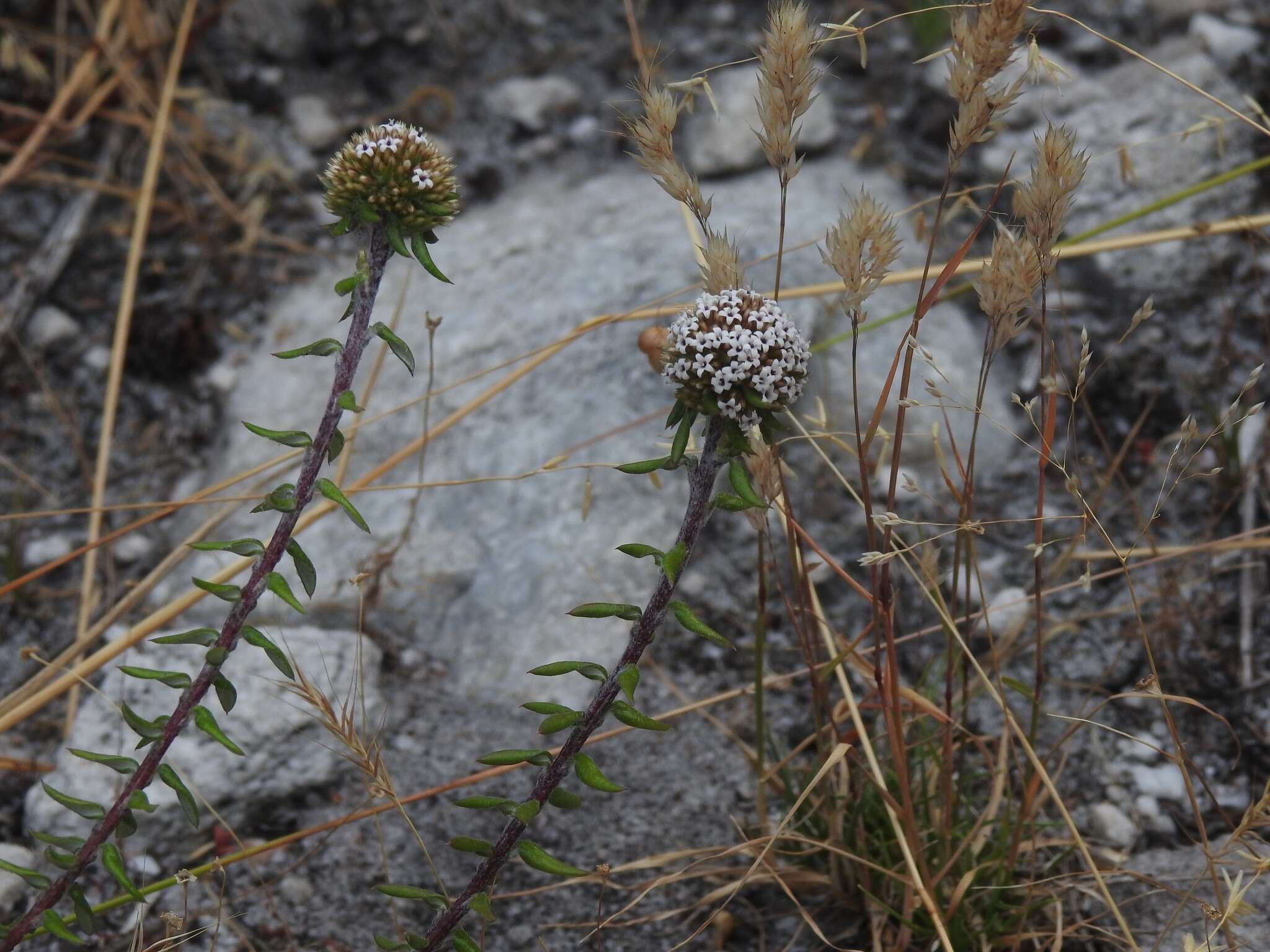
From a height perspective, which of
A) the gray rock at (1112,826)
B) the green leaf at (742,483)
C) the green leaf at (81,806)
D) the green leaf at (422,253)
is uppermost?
the green leaf at (422,253)

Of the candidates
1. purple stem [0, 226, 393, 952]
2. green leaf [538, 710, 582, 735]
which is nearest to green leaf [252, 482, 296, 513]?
purple stem [0, 226, 393, 952]

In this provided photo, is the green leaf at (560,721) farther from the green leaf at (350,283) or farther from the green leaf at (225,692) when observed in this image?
the green leaf at (350,283)

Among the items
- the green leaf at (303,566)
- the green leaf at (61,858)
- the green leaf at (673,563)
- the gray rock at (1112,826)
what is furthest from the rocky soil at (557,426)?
the green leaf at (673,563)

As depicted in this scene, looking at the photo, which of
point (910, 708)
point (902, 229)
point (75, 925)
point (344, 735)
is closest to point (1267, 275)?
point (902, 229)

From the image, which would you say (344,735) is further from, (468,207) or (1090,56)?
(1090,56)

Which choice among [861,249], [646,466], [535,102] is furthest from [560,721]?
[535,102]

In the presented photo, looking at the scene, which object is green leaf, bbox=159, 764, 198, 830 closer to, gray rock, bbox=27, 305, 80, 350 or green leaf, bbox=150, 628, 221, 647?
green leaf, bbox=150, 628, 221, 647

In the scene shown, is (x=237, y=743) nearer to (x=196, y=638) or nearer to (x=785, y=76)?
(x=196, y=638)
